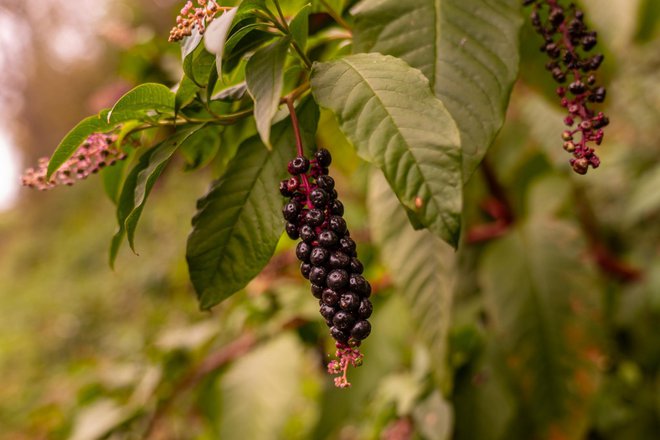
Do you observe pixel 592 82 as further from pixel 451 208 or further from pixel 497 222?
pixel 497 222

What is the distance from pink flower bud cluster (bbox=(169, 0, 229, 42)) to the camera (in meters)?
0.50

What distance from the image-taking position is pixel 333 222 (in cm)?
48

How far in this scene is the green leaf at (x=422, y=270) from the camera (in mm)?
949

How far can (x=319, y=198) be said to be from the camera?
0.48 m

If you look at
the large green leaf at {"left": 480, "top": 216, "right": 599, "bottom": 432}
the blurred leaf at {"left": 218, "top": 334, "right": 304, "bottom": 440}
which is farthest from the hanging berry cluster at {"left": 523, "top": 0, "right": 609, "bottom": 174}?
the blurred leaf at {"left": 218, "top": 334, "right": 304, "bottom": 440}

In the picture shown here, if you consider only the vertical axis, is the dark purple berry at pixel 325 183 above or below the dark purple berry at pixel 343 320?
above

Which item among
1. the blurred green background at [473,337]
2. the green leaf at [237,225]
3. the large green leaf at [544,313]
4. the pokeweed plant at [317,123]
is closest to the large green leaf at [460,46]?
the pokeweed plant at [317,123]

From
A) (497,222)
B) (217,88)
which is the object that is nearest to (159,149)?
(217,88)

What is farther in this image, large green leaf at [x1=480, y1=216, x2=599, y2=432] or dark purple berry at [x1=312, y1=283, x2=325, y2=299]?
large green leaf at [x1=480, y1=216, x2=599, y2=432]

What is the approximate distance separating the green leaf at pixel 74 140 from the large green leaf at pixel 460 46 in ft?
0.88

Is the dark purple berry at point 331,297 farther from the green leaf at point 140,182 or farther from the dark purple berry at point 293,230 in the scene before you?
the green leaf at point 140,182

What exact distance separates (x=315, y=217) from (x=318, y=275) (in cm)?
5

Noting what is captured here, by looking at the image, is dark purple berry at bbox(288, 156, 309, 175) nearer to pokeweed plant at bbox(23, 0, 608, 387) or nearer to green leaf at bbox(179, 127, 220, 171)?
pokeweed plant at bbox(23, 0, 608, 387)

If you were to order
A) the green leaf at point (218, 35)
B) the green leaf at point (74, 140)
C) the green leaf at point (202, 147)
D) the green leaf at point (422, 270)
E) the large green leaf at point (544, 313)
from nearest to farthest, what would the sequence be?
the green leaf at point (218, 35), the green leaf at point (74, 140), the green leaf at point (202, 147), the green leaf at point (422, 270), the large green leaf at point (544, 313)
